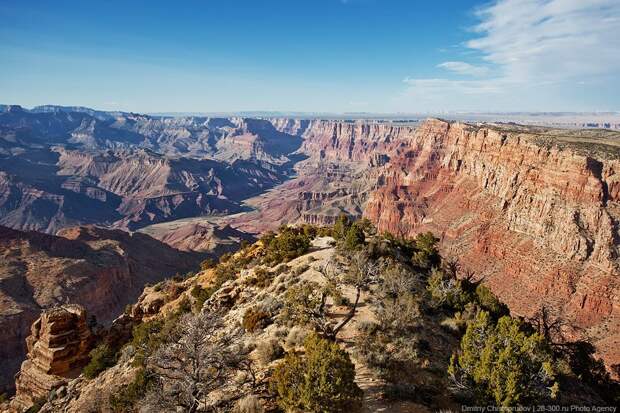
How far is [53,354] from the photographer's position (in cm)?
3497

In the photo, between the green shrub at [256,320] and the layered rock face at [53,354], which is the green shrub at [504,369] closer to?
the green shrub at [256,320]

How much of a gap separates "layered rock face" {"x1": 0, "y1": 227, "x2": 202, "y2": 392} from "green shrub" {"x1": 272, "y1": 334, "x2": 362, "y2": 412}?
60388 millimetres

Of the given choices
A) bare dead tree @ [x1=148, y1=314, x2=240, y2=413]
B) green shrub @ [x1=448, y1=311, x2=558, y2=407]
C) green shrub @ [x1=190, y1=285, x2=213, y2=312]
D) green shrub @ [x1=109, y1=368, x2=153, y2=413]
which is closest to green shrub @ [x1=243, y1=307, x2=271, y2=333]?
bare dead tree @ [x1=148, y1=314, x2=240, y2=413]

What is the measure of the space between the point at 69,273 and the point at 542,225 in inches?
3874

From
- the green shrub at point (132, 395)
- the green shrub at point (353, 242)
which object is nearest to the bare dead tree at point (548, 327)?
the green shrub at point (353, 242)

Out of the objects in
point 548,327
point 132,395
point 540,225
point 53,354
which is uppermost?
point 132,395

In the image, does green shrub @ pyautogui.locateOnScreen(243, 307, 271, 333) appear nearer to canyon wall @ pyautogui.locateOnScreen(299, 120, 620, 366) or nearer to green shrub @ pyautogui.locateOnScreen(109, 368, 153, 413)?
green shrub @ pyautogui.locateOnScreen(109, 368, 153, 413)

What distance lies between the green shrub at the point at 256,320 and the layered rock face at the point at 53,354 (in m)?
21.6

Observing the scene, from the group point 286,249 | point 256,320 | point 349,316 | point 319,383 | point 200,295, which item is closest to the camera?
point 319,383

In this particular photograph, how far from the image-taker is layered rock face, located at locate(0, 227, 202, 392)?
67062 mm

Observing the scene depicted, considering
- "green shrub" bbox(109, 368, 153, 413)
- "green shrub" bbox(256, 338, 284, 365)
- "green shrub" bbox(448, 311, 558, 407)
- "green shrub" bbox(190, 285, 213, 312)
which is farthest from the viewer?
"green shrub" bbox(190, 285, 213, 312)

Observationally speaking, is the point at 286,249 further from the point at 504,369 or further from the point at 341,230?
the point at 504,369

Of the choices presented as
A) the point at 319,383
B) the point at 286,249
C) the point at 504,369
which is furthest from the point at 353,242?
the point at 319,383

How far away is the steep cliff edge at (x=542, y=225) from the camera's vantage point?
187 ft
